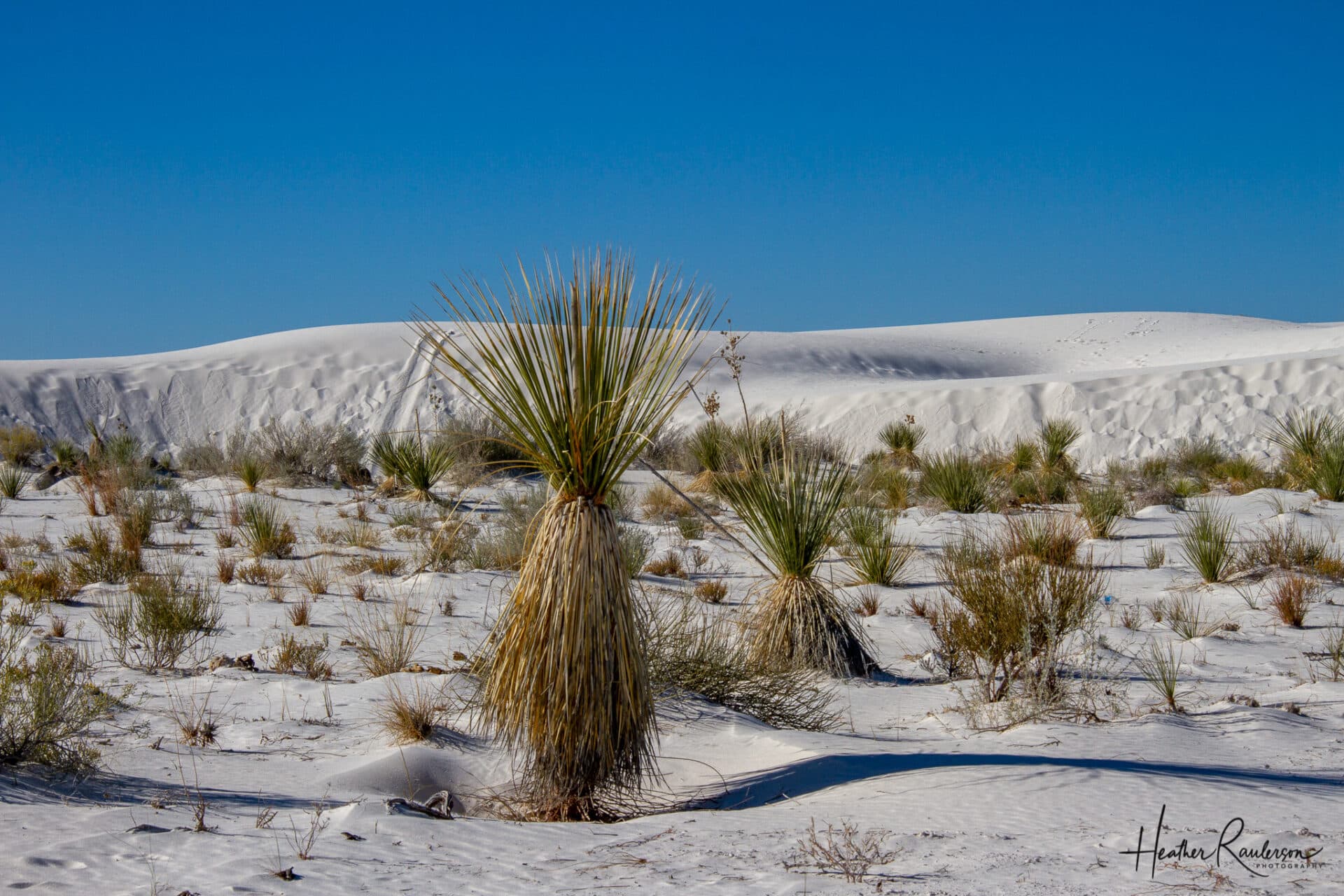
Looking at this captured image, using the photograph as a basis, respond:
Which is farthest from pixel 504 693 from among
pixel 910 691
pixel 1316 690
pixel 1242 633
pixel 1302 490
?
pixel 1302 490

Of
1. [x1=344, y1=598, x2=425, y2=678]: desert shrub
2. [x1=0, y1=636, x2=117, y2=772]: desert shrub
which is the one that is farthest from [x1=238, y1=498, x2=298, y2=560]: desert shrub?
[x1=0, y1=636, x2=117, y2=772]: desert shrub

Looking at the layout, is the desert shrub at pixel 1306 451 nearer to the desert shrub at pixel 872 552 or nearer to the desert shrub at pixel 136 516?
the desert shrub at pixel 872 552

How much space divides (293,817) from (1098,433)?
839 inches

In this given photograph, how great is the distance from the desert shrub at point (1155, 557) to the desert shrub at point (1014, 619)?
3731 millimetres

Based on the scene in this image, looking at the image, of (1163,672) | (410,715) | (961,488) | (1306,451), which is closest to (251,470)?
(961,488)

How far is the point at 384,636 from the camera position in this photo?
6.39 meters

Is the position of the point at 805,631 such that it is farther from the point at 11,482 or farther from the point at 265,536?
the point at 11,482

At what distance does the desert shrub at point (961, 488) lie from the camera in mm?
12070

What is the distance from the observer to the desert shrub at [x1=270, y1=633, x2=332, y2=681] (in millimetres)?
5641

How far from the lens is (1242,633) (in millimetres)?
6898

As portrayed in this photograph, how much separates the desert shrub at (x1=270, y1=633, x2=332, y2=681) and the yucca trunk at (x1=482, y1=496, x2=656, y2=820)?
2.43 meters

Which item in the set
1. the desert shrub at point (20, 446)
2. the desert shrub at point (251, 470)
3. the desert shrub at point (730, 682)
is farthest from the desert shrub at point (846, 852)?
the desert shrub at point (20, 446)

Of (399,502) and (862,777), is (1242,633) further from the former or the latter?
(399,502)

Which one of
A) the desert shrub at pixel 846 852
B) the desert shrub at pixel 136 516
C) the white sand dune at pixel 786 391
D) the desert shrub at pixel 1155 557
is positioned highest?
the white sand dune at pixel 786 391
